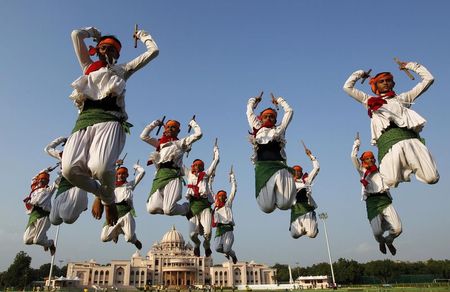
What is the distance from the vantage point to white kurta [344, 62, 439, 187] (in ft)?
18.7

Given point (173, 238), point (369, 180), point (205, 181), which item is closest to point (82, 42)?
point (205, 181)

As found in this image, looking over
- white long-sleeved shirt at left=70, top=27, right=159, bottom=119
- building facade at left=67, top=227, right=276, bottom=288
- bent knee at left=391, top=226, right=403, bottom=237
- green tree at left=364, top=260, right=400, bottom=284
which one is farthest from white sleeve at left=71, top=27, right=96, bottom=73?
building facade at left=67, top=227, right=276, bottom=288

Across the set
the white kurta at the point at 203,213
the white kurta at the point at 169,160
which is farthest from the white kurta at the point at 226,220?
the white kurta at the point at 169,160

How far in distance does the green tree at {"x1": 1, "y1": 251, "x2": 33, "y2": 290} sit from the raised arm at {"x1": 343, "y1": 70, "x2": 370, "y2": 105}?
68766 mm

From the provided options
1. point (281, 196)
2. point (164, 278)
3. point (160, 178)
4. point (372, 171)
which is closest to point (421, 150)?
point (281, 196)

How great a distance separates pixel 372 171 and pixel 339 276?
217ft

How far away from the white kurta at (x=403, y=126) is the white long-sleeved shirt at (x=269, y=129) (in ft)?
4.64

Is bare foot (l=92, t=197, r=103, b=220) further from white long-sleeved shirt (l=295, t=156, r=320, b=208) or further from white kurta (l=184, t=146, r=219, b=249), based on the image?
white long-sleeved shirt (l=295, t=156, r=320, b=208)

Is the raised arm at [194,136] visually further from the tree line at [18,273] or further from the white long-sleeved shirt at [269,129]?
the tree line at [18,273]

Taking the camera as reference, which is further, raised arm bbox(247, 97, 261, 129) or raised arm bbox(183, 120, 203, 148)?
raised arm bbox(183, 120, 203, 148)

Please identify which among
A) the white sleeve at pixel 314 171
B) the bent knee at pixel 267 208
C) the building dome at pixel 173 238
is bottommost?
the bent knee at pixel 267 208

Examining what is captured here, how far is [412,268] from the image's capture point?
71.4 m

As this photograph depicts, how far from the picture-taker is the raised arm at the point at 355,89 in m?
6.79

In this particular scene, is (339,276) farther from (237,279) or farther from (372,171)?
(372,171)
